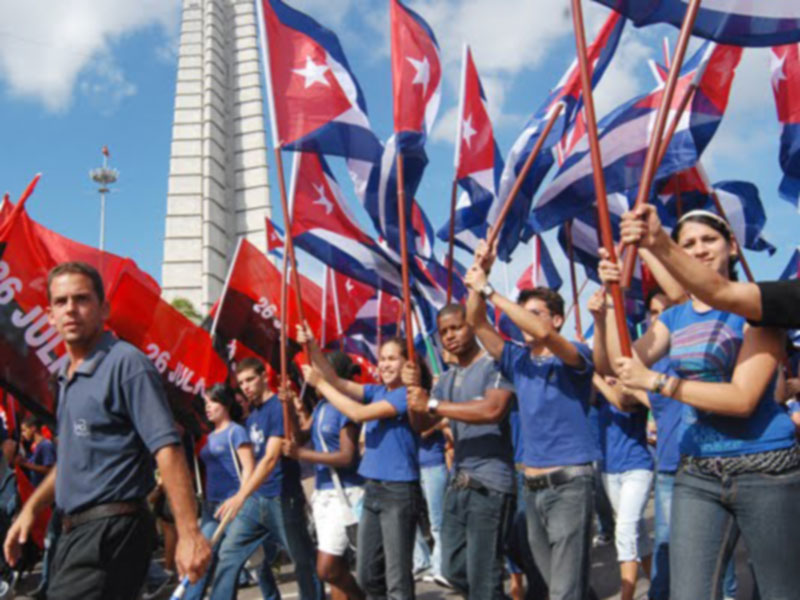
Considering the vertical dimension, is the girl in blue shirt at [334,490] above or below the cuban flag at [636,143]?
below

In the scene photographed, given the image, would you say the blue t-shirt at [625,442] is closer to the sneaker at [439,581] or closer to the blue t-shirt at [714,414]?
the sneaker at [439,581]

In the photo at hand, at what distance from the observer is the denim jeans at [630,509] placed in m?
5.27

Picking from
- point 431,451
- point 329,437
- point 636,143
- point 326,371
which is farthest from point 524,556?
point 636,143

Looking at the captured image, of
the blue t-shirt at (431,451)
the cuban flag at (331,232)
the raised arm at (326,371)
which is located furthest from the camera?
the cuban flag at (331,232)

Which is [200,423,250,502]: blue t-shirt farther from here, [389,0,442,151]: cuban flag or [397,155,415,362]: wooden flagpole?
[389,0,442,151]: cuban flag

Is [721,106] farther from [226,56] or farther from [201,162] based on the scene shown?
[226,56]

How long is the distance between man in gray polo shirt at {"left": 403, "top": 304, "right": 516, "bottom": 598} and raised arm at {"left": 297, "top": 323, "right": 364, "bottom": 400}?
3.15ft

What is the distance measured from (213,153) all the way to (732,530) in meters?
62.2

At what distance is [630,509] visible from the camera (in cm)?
546

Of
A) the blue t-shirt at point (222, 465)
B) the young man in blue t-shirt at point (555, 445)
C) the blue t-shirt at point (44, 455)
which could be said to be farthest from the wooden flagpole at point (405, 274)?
the blue t-shirt at point (44, 455)

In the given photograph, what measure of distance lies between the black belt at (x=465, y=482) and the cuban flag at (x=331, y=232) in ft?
12.9

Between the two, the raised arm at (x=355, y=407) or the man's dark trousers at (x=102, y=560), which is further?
the raised arm at (x=355, y=407)

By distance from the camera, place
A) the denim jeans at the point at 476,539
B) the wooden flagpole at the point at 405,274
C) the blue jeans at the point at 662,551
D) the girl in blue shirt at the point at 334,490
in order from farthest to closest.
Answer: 1. the girl in blue shirt at the point at 334,490
2. the wooden flagpole at the point at 405,274
3. the blue jeans at the point at 662,551
4. the denim jeans at the point at 476,539

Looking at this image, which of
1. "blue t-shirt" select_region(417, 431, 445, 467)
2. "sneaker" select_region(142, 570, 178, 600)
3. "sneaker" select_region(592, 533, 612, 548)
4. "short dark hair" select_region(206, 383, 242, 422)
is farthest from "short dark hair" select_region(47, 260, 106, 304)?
"sneaker" select_region(592, 533, 612, 548)
